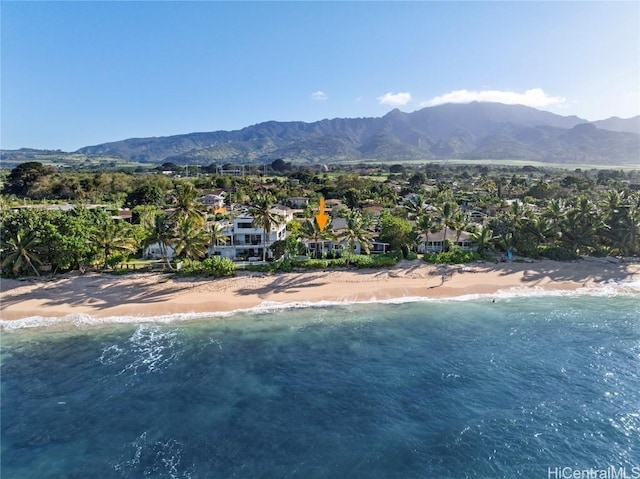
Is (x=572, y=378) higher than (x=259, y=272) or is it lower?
lower

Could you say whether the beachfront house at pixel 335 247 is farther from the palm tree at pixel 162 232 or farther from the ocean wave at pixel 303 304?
the palm tree at pixel 162 232

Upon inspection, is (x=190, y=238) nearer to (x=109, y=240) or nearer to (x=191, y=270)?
(x=191, y=270)

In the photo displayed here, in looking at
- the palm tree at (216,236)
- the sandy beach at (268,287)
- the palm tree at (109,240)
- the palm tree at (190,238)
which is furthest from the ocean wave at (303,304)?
the palm tree at (216,236)

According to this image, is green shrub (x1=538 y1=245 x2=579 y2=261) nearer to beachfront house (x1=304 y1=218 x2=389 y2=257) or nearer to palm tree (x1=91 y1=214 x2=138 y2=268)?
beachfront house (x1=304 y1=218 x2=389 y2=257)

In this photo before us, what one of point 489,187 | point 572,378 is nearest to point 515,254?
point 572,378

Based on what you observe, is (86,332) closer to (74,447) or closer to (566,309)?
(74,447)

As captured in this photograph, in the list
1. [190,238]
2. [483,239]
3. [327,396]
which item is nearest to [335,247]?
[190,238]
